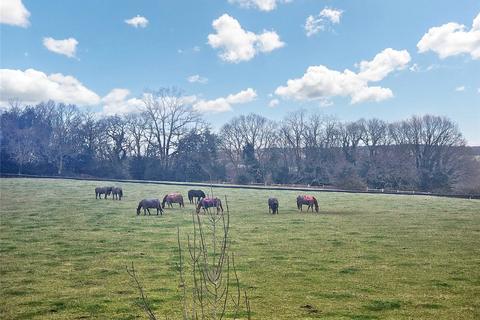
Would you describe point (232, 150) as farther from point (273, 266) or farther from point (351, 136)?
point (273, 266)

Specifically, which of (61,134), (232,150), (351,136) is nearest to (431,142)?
(351,136)

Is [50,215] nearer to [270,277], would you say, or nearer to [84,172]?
[270,277]

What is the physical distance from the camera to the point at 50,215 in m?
24.2

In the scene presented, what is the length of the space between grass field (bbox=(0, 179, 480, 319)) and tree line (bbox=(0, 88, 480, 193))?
45.5m

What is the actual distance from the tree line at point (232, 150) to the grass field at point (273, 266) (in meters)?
45.5

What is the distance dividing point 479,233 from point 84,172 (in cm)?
7003

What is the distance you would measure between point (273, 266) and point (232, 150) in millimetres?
73491

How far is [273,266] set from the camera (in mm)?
12500

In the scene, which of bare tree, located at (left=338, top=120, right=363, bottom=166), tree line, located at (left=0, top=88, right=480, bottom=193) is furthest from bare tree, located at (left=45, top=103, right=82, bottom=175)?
bare tree, located at (left=338, top=120, right=363, bottom=166)

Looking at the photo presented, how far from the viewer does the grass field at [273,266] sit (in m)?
8.82

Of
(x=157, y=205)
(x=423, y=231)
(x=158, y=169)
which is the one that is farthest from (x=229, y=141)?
(x=423, y=231)

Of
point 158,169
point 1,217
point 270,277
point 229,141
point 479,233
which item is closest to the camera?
point 270,277

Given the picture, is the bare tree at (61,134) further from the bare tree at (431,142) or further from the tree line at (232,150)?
the bare tree at (431,142)

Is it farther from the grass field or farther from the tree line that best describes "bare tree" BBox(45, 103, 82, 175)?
the grass field
